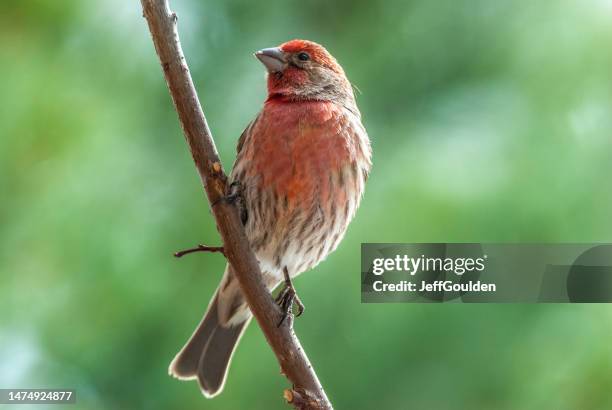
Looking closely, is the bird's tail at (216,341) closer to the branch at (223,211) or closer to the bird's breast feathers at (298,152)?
the bird's breast feathers at (298,152)

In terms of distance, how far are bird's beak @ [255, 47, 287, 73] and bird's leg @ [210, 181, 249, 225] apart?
0.65 m

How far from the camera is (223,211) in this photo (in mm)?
2576

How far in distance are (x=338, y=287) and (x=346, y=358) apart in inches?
12.0

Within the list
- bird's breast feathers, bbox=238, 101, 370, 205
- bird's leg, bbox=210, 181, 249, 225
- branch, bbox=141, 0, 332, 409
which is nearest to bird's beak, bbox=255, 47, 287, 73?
bird's breast feathers, bbox=238, 101, 370, 205

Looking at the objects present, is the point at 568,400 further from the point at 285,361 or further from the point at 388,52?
the point at 388,52

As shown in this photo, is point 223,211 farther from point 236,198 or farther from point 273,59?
point 273,59

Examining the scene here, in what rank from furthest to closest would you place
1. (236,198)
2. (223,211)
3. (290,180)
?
(290,180) < (236,198) < (223,211)

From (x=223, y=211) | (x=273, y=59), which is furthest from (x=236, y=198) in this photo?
(x=273, y=59)

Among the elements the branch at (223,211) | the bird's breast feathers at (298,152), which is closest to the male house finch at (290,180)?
the bird's breast feathers at (298,152)

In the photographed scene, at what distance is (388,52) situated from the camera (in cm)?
468

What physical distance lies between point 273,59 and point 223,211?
1238mm

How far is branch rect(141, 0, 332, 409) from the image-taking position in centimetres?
247

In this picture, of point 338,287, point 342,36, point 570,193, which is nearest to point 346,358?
point 338,287

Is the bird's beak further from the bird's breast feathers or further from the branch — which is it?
the branch
